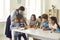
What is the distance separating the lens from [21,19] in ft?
14.2

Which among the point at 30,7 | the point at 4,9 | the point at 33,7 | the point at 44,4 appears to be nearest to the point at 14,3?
the point at 4,9

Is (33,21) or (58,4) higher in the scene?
(58,4)

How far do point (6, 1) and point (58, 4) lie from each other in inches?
83.2

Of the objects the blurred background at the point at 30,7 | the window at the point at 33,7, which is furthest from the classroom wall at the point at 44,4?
the window at the point at 33,7

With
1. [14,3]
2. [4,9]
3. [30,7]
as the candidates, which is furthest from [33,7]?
[4,9]

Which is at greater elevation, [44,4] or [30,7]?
[44,4]

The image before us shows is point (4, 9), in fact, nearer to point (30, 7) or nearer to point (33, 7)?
point (30, 7)

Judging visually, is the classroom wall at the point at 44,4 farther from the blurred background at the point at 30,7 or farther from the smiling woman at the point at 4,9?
the smiling woman at the point at 4,9

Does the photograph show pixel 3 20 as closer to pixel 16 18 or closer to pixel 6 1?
pixel 6 1

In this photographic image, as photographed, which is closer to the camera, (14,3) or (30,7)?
(14,3)

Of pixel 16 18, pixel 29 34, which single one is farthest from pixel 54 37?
pixel 16 18

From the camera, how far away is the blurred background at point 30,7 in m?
6.48

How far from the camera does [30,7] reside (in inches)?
274

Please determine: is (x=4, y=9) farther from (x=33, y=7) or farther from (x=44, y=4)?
(x=44, y=4)
